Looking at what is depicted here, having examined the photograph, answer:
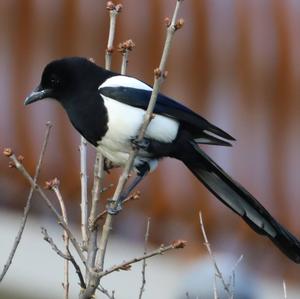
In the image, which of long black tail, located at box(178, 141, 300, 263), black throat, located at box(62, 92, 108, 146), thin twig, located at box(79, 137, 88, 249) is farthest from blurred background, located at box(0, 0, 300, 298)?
thin twig, located at box(79, 137, 88, 249)

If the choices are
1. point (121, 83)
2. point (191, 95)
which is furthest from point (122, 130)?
point (191, 95)

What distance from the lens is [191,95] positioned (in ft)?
17.1

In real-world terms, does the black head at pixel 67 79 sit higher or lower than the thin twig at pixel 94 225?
higher

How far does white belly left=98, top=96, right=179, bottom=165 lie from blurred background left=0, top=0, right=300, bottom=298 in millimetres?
1529

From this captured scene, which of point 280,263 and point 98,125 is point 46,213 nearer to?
point 280,263

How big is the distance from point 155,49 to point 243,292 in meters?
1.58

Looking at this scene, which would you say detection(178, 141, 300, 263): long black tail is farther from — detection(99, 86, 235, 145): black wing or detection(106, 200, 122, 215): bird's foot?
detection(106, 200, 122, 215): bird's foot

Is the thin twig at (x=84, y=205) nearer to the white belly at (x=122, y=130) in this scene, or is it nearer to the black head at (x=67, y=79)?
the white belly at (x=122, y=130)

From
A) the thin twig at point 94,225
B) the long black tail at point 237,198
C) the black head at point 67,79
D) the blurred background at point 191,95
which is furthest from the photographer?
the blurred background at point 191,95

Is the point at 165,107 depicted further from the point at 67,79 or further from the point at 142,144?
the point at 67,79

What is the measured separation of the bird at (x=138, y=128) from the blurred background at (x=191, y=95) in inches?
56.4

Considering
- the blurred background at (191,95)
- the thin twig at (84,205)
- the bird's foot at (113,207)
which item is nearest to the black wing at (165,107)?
the thin twig at (84,205)

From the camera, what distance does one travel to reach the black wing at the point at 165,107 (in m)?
3.53

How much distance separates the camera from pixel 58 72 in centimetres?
364
